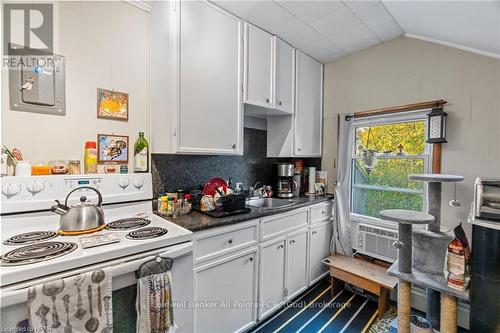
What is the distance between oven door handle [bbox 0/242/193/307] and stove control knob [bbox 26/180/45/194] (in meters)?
0.64

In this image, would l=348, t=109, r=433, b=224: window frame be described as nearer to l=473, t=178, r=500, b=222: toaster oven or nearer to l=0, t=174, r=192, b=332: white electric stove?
l=473, t=178, r=500, b=222: toaster oven

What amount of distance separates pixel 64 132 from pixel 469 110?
115 inches

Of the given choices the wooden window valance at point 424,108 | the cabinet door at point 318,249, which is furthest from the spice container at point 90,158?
the wooden window valance at point 424,108

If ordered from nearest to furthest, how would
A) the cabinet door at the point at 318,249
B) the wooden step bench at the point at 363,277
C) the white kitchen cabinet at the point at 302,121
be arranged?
the wooden step bench at the point at 363,277 → the cabinet door at the point at 318,249 → the white kitchen cabinet at the point at 302,121

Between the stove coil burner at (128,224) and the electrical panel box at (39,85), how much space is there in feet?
2.45

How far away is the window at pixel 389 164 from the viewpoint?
2134 mm

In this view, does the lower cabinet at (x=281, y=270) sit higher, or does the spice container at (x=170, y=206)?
the spice container at (x=170, y=206)

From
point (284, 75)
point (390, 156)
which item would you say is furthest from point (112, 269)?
point (390, 156)

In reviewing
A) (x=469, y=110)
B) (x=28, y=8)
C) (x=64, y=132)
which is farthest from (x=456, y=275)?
(x=28, y=8)

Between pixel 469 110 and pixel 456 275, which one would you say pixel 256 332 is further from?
pixel 469 110

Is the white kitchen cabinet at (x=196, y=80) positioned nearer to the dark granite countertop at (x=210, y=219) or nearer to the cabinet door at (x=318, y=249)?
the dark granite countertop at (x=210, y=219)

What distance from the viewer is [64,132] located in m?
1.41

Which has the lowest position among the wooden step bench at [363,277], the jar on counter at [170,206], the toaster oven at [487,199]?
the wooden step bench at [363,277]
